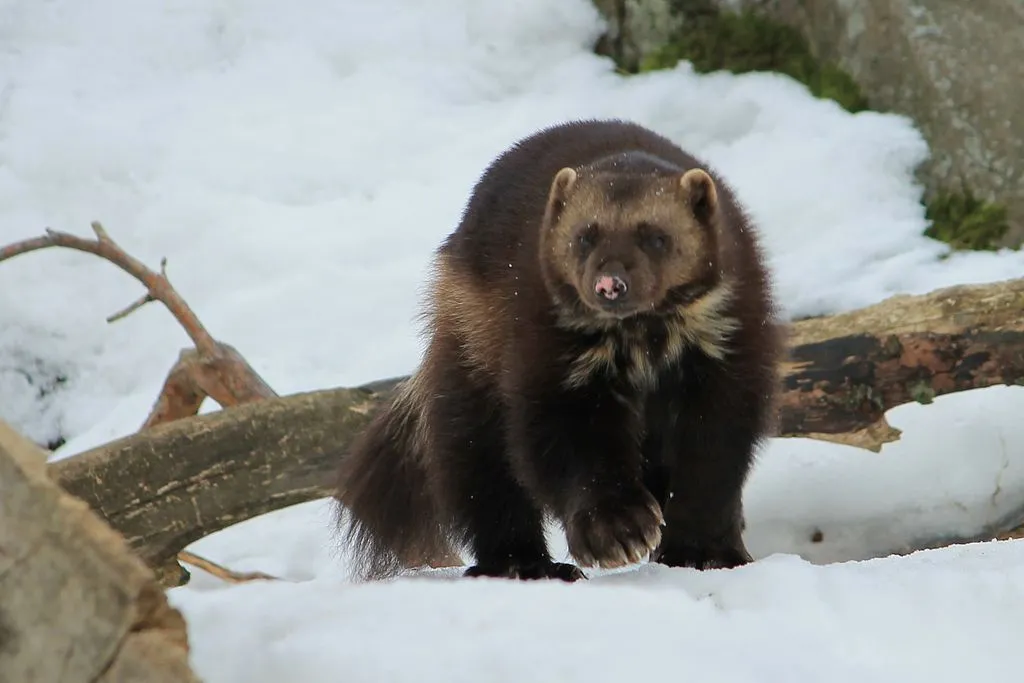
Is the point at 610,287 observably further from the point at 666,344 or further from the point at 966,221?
the point at 966,221

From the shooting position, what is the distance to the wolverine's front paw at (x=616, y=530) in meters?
2.85

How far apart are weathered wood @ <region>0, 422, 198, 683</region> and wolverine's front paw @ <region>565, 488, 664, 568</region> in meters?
1.49

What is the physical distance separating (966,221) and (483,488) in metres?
3.45

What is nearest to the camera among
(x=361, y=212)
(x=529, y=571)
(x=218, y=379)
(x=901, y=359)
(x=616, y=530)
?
(x=616, y=530)

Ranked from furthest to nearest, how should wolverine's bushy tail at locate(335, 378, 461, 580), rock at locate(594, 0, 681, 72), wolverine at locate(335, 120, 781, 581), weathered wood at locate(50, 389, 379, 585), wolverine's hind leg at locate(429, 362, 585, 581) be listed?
1. rock at locate(594, 0, 681, 72)
2. weathered wood at locate(50, 389, 379, 585)
3. wolverine's bushy tail at locate(335, 378, 461, 580)
4. wolverine's hind leg at locate(429, 362, 585, 581)
5. wolverine at locate(335, 120, 781, 581)

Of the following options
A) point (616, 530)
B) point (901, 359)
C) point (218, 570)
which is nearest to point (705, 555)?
point (616, 530)

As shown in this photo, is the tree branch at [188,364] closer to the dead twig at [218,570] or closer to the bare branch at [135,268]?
the bare branch at [135,268]

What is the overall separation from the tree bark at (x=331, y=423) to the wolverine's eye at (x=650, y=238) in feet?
4.60

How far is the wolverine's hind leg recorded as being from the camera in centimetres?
331

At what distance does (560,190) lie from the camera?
313 centimetres

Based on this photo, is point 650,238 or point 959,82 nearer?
point 650,238

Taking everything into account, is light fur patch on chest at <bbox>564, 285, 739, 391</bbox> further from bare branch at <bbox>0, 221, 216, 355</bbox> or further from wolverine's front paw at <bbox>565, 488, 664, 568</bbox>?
bare branch at <bbox>0, 221, 216, 355</bbox>

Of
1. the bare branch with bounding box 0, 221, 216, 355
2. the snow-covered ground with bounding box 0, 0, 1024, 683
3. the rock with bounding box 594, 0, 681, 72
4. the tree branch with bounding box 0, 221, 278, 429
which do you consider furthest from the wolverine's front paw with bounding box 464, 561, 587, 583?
the rock with bounding box 594, 0, 681, 72

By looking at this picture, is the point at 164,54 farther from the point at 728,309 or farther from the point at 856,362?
the point at 728,309
